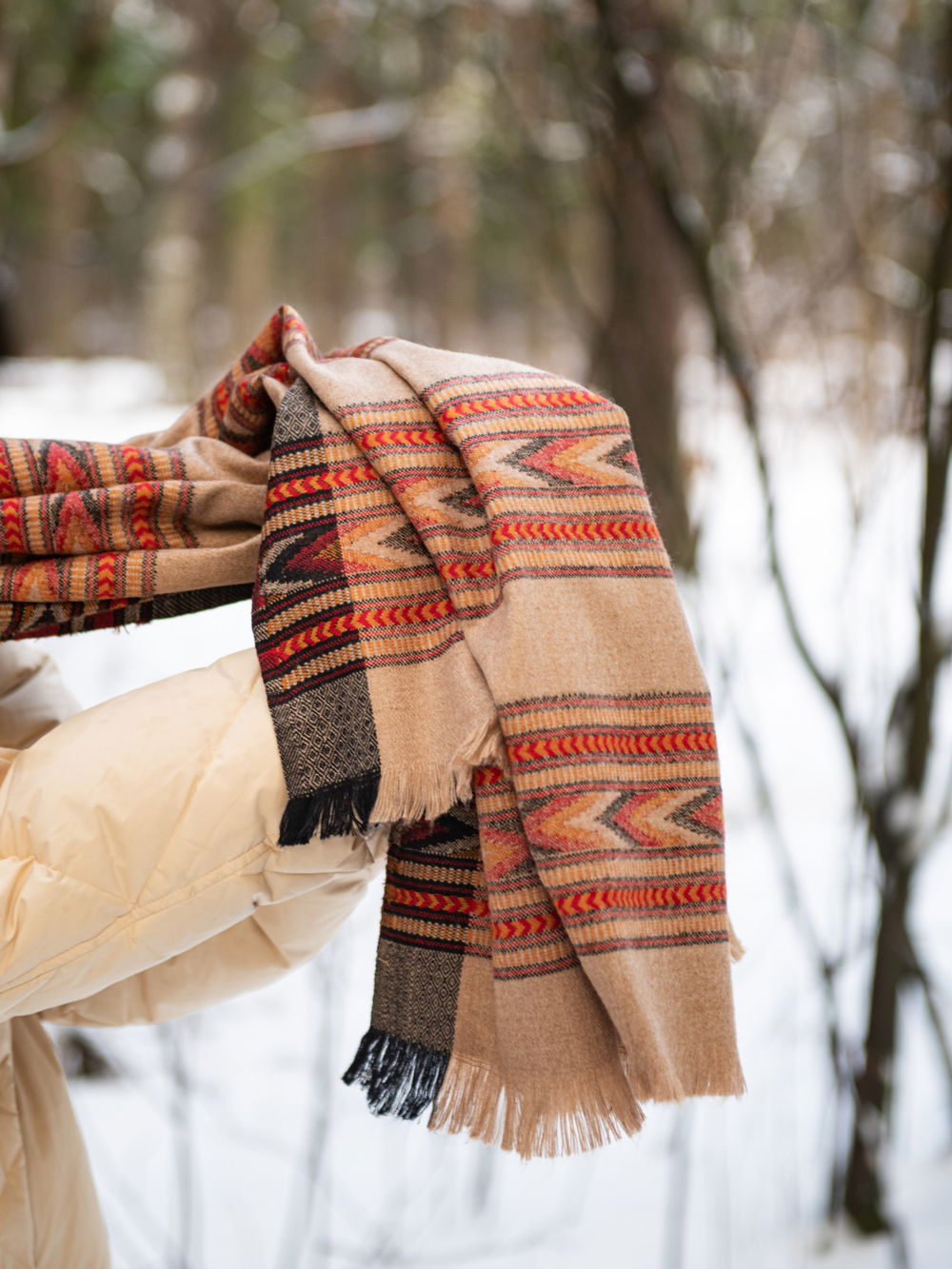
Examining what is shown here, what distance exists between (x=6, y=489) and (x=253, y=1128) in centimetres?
198

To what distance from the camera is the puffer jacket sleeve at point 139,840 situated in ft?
2.70

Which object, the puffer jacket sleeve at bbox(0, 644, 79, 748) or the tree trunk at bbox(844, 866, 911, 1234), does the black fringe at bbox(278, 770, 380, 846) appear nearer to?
the puffer jacket sleeve at bbox(0, 644, 79, 748)

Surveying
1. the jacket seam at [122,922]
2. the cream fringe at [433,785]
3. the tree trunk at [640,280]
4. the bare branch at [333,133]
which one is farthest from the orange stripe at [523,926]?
the bare branch at [333,133]

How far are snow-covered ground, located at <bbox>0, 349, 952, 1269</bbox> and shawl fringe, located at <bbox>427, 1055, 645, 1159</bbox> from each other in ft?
3.13

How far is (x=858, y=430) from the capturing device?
216 centimetres

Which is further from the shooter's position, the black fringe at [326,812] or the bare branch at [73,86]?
the bare branch at [73,86]

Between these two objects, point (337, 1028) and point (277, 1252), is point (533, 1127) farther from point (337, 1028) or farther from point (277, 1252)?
point (337, 1028)

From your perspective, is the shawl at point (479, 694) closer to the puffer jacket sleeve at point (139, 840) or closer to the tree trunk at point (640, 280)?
the puffer jacket sleeve at point (139, 840)

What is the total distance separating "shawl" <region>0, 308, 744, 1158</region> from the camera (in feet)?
2.75

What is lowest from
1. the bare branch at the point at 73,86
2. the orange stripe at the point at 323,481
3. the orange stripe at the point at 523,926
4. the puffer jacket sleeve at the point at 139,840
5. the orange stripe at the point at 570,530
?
the orange stripe at the point at 523,926

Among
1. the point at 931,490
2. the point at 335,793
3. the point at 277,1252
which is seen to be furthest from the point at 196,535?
the point at 277,1252

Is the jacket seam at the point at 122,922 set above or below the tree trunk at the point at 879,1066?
above

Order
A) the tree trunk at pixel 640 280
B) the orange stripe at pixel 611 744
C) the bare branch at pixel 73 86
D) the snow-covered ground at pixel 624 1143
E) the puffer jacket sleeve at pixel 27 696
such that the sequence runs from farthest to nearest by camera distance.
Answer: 1. the bare branch at pixel 73 86
2. the snow-covered ground at pixel 624 1143
3. the tree trunk at pixel 640 280
4. the puffer jacket sleeve at pixel 27 696
5. the orange stripe at pixel 611 744

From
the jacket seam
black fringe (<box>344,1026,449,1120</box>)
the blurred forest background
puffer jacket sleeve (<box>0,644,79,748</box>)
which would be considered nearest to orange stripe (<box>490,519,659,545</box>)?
the jacket seam
